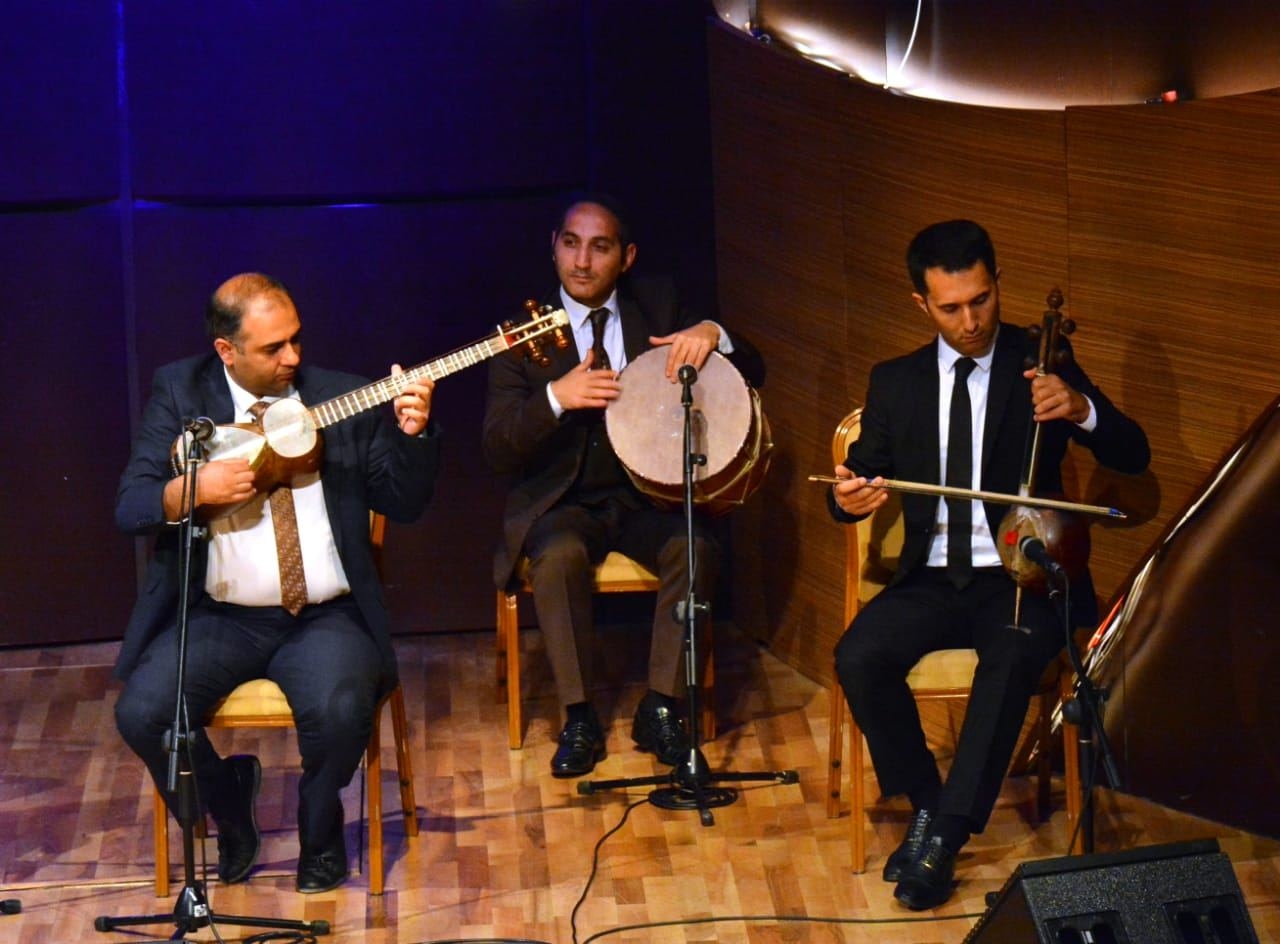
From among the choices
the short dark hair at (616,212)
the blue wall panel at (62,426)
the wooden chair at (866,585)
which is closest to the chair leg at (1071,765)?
the wooden chair at (866,585)

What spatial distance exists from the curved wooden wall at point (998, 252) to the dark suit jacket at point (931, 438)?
16cm

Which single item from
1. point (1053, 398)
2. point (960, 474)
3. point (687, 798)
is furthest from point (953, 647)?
point (687, 798)

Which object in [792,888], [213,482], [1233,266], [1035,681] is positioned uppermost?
[1233,266]

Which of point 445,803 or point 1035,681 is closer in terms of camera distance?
point 1035,681

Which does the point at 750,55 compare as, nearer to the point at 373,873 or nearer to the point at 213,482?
the point at 213,482

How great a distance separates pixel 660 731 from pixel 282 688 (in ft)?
3.60

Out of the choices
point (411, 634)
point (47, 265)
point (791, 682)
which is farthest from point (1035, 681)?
point (47, 265)

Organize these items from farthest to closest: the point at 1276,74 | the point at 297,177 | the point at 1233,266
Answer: the point at 297,177 → the point at 1276,74 → the point at 1233,266

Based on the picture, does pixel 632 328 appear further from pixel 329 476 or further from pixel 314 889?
pixel 314 889

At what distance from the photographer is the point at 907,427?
13.6ft

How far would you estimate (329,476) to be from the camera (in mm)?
4078

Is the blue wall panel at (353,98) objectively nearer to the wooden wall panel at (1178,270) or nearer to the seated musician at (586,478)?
the seated musician at (586,478)

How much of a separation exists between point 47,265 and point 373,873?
235 cm

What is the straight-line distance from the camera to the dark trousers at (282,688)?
3.91 meters
